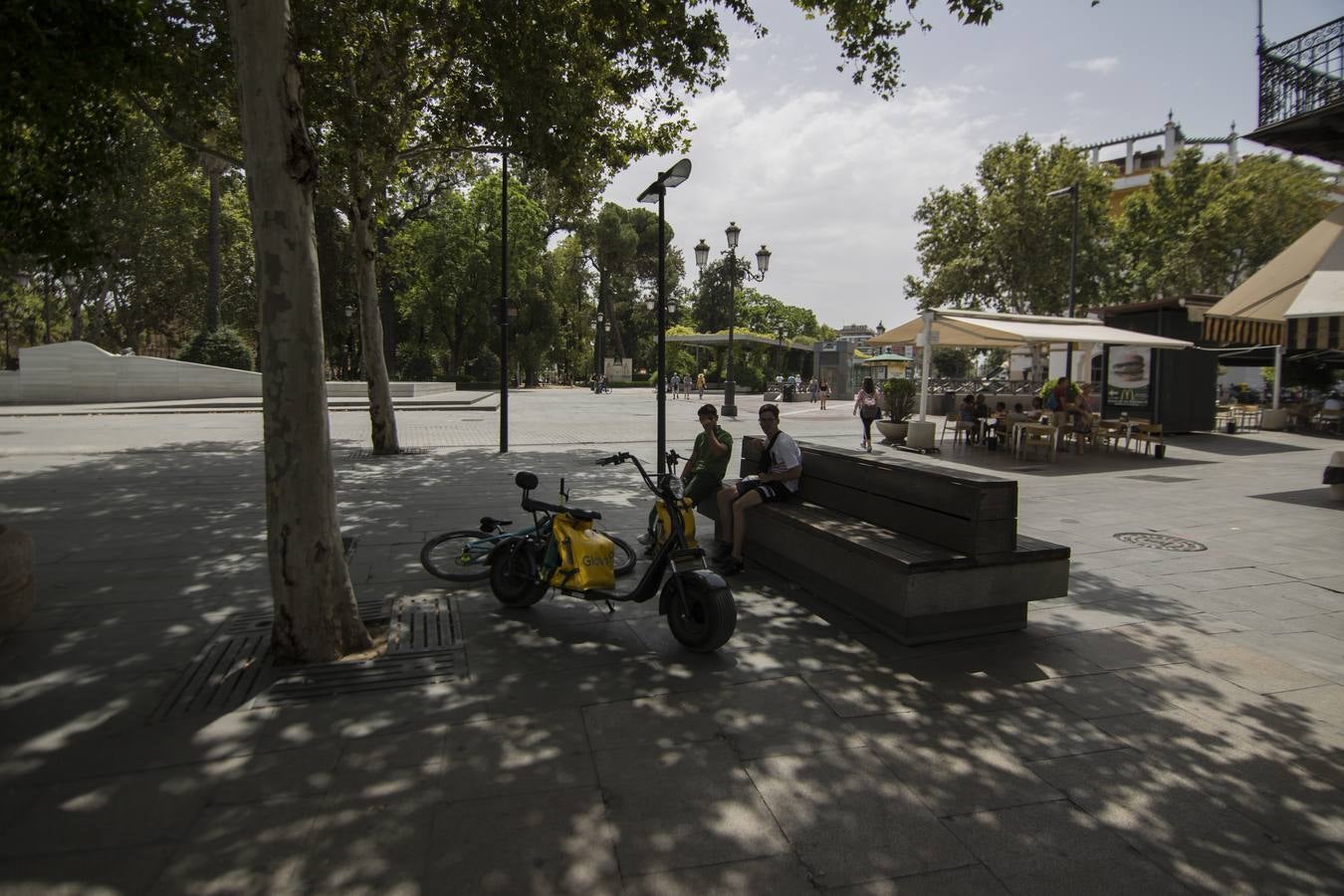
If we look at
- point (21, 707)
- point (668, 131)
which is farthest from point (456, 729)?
point (668, 131)

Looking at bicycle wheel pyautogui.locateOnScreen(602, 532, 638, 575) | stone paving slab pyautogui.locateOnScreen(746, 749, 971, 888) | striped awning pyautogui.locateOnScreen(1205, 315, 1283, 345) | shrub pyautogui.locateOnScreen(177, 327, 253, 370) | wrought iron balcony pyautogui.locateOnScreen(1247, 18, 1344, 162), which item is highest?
wrought iron balcony pyautogui.locateOnScreen(1247, 18, 1344, 162)

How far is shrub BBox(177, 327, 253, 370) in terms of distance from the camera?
3098cm

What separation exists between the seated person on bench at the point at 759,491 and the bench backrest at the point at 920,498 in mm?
264

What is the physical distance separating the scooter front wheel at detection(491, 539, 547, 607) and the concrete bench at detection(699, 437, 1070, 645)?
6.23ft

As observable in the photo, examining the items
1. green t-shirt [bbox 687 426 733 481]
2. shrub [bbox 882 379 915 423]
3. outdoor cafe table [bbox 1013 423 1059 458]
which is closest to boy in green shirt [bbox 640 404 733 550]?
green t-shirt [bbox 687 426 733 481]

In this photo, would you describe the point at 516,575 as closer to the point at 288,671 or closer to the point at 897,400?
the point at 288,671

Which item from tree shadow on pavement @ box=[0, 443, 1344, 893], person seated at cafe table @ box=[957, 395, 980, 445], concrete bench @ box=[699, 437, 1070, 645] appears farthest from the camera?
person seated at cafe table @ box=[957, 395, 980, 445]

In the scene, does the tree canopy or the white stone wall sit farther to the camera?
the tree canopy

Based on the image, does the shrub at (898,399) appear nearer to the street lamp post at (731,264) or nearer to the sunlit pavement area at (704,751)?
the street lamp post at (731,264)

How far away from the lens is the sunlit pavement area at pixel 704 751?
8.63 feet

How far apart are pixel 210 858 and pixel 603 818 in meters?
1.32

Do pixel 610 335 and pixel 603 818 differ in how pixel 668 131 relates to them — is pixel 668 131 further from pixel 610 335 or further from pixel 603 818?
pixel 610 335

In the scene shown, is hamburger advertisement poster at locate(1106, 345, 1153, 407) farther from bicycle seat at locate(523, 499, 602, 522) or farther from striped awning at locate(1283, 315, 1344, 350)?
bicycle seat at locate(523, 499, 602, 522)

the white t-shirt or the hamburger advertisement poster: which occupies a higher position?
the hamburger advertisement poster
